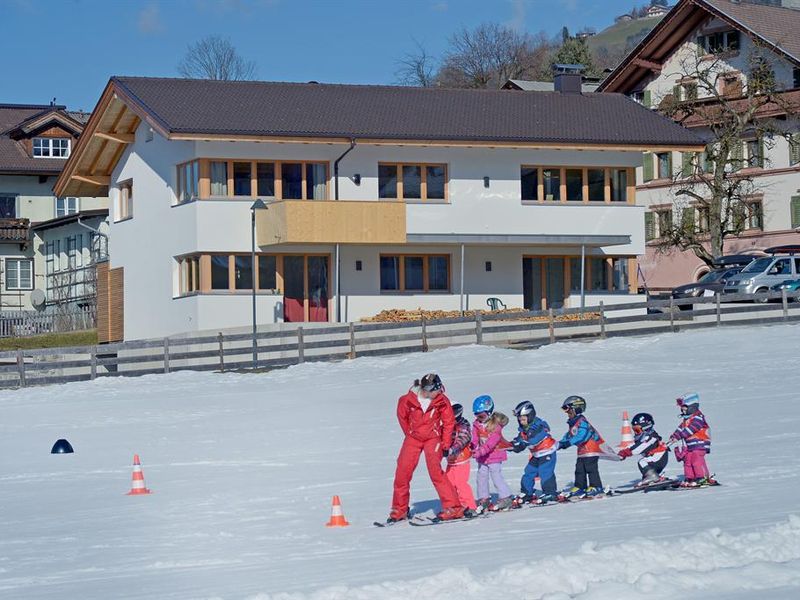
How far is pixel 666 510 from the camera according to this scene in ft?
44.1

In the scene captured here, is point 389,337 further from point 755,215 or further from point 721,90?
point 721,90

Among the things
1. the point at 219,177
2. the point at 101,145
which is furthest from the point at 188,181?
the point at 101,145

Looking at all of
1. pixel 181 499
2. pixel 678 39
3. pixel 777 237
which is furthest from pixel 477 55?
pixel 181 499

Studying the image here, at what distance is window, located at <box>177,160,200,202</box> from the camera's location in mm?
42156

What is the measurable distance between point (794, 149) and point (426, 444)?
156 feet

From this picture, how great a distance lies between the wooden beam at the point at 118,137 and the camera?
155 ft

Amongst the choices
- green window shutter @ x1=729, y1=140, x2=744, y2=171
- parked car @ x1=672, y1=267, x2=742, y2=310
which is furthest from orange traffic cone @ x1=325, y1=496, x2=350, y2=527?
green window shutter @ x1=729, y1=140, x2=744, y2=171

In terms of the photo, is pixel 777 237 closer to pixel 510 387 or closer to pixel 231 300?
pixel 231 300

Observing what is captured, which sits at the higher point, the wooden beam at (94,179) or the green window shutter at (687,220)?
the wooden beam at (94,179)

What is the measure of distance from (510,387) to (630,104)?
2405 centimetres

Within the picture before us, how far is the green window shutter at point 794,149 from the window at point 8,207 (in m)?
36.6

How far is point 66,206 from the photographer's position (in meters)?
Result: 71.5

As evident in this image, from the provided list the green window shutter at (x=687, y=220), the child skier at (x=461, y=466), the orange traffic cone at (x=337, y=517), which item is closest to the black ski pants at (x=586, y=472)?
the child skier at (x=461, y=466)

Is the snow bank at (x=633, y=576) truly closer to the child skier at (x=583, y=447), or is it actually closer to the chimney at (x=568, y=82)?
the child skier at (x=583, y=447)
